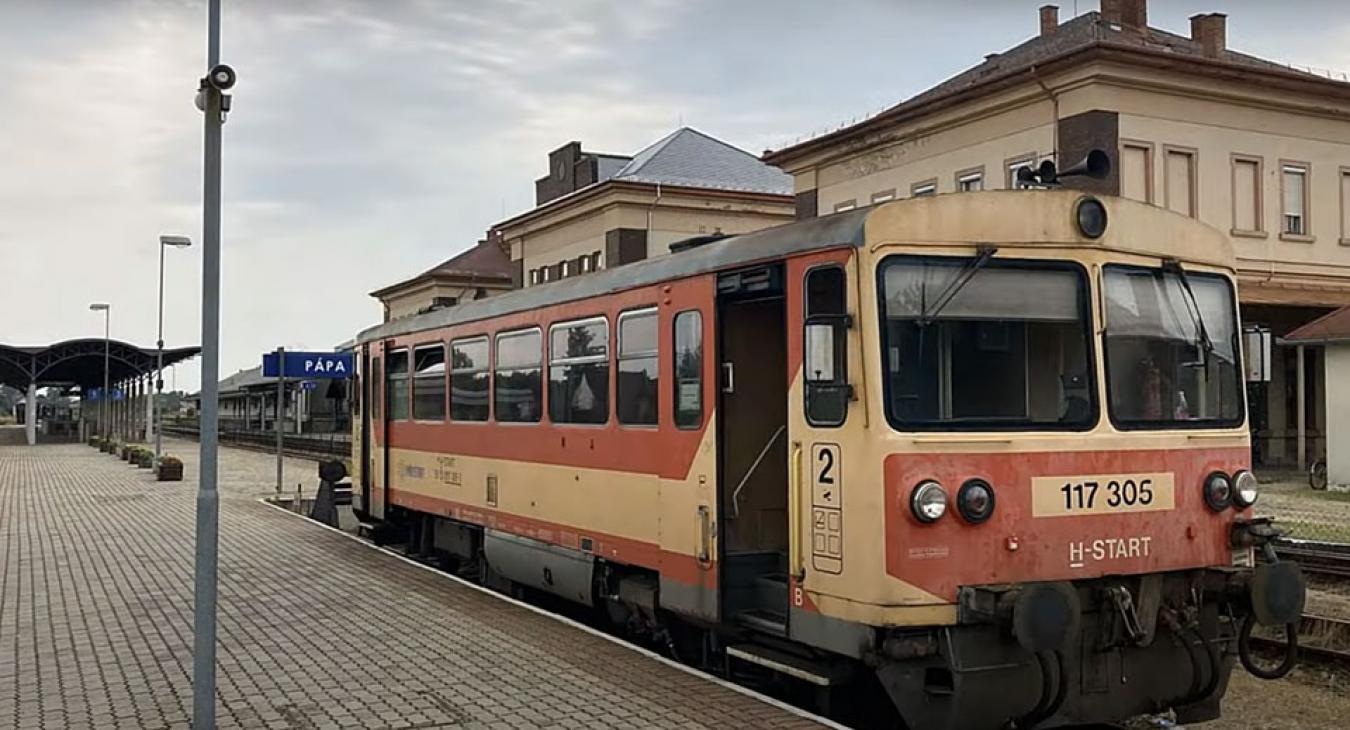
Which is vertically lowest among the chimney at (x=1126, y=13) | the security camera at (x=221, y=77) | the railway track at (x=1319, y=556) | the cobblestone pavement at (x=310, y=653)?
the cobblestone pavement at (x=310, y=653)

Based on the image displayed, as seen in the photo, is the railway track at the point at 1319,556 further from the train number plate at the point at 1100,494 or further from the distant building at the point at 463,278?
the distant building at the point at 463,278

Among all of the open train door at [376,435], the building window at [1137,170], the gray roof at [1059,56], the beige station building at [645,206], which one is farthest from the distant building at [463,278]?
the open train door at [376,435]

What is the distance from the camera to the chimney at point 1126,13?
33656 mm

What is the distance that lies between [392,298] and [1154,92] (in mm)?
43891

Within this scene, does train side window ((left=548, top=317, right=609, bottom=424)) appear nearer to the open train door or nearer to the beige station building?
the open train door

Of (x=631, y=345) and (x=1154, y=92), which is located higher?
(x=1154, y=92)

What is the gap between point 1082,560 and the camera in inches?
270

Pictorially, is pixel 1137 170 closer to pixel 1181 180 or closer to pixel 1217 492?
pixel 1181 180

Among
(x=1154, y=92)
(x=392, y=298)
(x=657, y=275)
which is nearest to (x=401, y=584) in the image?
(x=657, y=275)

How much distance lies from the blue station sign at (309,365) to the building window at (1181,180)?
18723 millimetres

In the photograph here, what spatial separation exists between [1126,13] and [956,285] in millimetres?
30128

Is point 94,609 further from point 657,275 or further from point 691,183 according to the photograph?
point 691,183

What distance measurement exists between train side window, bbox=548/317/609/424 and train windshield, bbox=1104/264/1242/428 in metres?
3.86

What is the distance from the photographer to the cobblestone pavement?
726 cm
